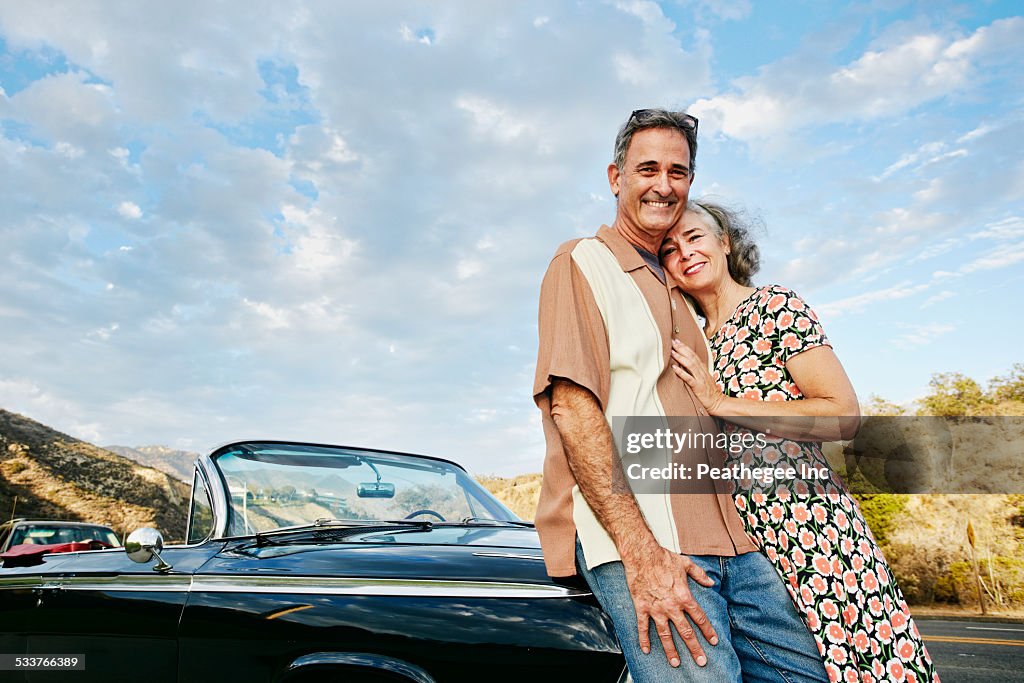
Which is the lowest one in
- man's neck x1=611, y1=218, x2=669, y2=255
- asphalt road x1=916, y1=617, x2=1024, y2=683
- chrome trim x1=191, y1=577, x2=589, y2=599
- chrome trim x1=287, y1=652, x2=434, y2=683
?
asphalt road x1=916, y1=617, x2=1024, y2=683

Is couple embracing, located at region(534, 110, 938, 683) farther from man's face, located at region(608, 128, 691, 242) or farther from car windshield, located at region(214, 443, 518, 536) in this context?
car windshield, located at region(214, 443, 518, 536)

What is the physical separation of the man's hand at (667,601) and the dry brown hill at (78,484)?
95.0 feet

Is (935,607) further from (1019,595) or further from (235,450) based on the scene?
(235,450)

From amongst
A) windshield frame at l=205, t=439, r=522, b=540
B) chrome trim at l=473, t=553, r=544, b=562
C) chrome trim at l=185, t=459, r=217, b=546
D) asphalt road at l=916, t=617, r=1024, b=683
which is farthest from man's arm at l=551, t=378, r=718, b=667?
asphalt road at l=916, t=617, r=1024, b=683

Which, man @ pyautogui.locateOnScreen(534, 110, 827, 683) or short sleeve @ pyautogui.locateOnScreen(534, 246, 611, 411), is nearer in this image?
man @ pyautogui.locateOnScreen(534, 110, 827, 683)

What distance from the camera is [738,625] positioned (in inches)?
80.1

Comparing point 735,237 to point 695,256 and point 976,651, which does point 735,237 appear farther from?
point 976,651

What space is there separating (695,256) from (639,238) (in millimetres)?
191

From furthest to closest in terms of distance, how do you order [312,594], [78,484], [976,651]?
[78,484] < [976,651] < [312,594]

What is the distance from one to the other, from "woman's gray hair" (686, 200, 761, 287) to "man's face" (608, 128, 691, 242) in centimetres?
17

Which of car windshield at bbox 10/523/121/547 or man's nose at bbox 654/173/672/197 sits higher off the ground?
man's nose at bbox 654/173/672/197

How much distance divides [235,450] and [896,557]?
15.1 m

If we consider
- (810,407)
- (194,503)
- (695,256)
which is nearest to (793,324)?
(810,407)

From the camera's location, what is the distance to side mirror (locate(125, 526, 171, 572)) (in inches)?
117
